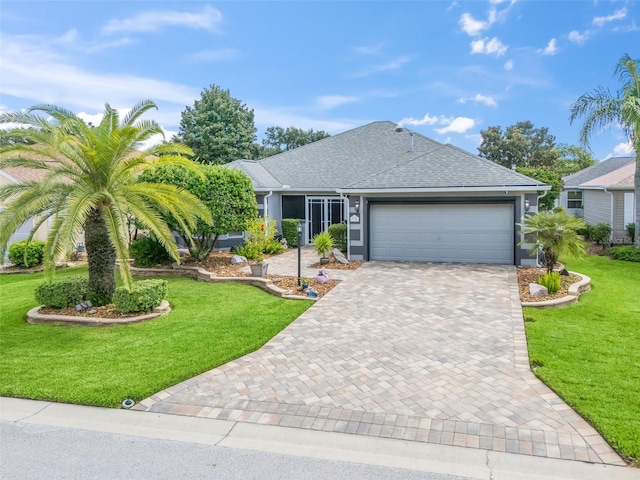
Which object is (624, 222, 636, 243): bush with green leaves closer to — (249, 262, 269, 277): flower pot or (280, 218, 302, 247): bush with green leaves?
(280, 218, 302, 247): bush with green leaves

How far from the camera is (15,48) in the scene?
1374 centimetres

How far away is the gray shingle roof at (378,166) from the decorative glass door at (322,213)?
2.39 ft

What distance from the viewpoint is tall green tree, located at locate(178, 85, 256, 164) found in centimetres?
3672

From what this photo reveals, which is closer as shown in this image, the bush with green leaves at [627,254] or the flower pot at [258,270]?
the flower pot at [258,270]

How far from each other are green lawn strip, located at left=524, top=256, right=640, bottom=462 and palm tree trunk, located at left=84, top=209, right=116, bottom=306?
909 cm

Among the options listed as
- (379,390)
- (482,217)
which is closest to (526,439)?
(379,390)

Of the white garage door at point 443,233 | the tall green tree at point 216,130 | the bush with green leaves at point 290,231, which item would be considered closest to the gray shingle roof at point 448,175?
the white garage door at point 443,233

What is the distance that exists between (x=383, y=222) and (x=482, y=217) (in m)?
3.49

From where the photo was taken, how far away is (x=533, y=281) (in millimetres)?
12125

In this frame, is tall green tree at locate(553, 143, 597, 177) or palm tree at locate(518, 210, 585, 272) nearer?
palm tree at locate(518, 210, 585, 272)

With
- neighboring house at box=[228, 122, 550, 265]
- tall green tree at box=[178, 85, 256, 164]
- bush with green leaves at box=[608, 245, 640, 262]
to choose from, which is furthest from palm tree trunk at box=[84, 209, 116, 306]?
Result: tall green tree at box=[178, 85, 256, 164]

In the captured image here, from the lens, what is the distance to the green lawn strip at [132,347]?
6.22m

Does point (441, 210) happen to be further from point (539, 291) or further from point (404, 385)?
point (404, 385)

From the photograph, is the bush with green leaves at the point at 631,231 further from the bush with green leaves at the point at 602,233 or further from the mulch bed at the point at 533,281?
the mulch bed at the point at 533,281
